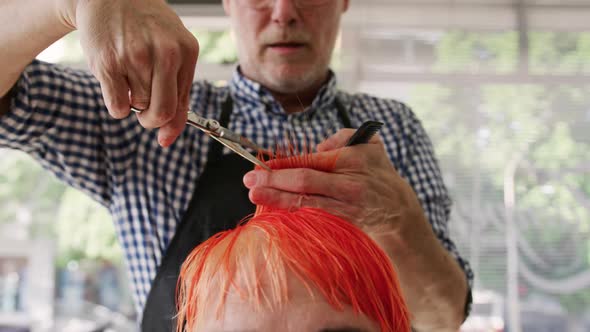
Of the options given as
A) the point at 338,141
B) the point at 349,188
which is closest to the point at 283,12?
the point at 338,141

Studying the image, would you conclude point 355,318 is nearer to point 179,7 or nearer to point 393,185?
point 393,185

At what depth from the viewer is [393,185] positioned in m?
1.06

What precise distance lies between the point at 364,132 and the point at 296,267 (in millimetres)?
302

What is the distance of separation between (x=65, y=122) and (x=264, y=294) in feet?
2.53

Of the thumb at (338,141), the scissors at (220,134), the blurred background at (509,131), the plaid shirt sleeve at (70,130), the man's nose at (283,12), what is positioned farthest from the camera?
the blurred background at (509,131)

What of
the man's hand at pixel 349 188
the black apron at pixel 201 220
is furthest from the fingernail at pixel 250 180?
the black apron at pixel 201 220

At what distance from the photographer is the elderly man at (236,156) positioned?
976mm

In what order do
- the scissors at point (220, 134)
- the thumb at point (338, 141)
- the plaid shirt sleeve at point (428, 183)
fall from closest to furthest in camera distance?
1. the scissors at point (220, 134)
2. the thumb at point (338, 141)
3. the plaid shirt sleeve at point (428, 183)

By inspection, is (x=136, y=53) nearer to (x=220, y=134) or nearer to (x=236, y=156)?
(x=220, y=134)

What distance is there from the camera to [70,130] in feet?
4.37

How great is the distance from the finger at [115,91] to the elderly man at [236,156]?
0.27ft

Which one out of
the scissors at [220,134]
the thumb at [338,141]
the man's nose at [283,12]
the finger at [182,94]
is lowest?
the thumb at [338,141]

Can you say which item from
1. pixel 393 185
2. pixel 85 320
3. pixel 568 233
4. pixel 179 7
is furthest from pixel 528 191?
pixel 85 320

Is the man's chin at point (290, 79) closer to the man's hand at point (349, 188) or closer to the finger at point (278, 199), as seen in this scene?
the man's hand at point (349, 188)
